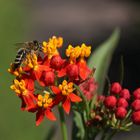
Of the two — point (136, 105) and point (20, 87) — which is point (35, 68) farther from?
point (136, 105)

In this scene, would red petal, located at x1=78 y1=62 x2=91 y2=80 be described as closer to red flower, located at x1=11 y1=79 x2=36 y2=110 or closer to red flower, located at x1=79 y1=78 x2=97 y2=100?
red flower, located at x1=79 y1=78 x2=97 y2=100

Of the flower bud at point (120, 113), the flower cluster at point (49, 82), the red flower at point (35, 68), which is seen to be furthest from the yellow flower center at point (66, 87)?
the flower bud at point (120, 113)

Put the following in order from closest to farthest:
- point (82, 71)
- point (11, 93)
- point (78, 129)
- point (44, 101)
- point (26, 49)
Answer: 1. point (44, 101)
2. point (82, 71)
3. point (26, 49)
4. point (78, 129)
5. point (11, 93)

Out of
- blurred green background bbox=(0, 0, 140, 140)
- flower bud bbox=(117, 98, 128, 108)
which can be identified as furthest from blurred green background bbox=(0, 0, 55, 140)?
flower bud bbox=(117, 98, 128, 108)

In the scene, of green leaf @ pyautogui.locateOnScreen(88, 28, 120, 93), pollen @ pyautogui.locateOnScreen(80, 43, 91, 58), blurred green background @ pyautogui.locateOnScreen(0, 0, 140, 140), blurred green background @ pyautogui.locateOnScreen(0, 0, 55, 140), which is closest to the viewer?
pollen @ pyautogui.locateOnScreen(80, 43, 91, 58)

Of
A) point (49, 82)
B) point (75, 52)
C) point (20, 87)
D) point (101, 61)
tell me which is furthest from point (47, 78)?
point (101, 61)

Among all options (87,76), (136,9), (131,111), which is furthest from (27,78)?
(136,9)

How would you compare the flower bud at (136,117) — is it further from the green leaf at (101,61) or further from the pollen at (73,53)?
the green leaf at (101,61)
